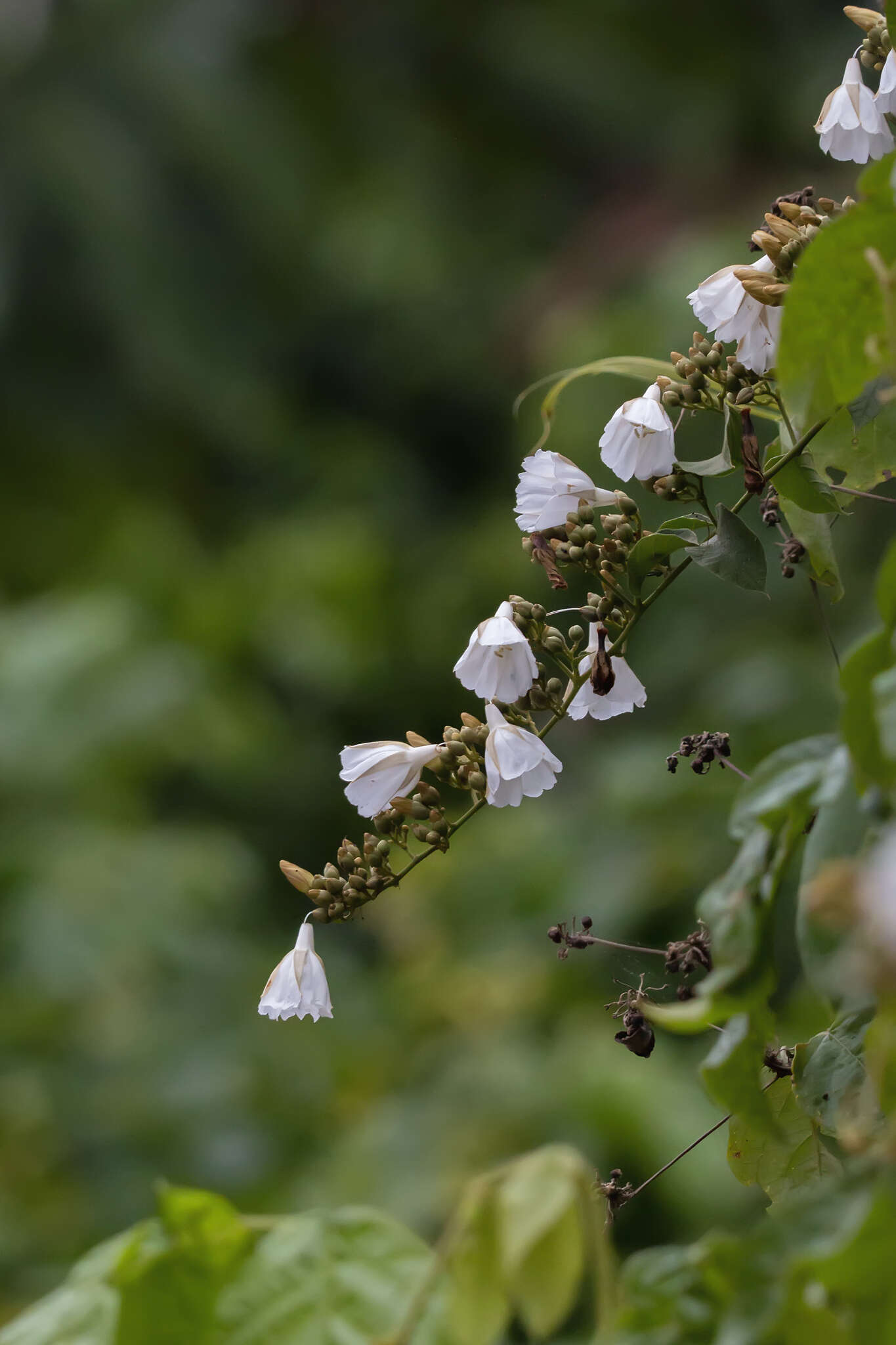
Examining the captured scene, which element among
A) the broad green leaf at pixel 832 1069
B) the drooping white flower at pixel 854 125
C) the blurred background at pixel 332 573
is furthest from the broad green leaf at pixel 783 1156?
the blurred background at pixel 332 573

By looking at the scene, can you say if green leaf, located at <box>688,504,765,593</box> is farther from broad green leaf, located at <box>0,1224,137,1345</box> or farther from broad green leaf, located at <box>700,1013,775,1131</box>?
broad green leaf, located at <box>0,1224,137,1345</box>

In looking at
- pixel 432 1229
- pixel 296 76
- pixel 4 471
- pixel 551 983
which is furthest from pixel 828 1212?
pixel 296 76

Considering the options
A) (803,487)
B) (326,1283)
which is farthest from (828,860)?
(326,1283)

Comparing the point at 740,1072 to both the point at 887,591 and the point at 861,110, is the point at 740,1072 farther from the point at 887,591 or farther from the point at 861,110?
the point at 861,110

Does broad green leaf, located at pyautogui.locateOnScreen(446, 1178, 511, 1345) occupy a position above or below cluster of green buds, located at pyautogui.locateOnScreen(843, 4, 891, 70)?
below

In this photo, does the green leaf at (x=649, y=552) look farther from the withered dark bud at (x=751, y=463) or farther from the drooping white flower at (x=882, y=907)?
the drooping white flower at (x=882, y=907)

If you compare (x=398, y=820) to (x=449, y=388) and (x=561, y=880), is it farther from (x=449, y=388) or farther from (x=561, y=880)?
(x=449, y=388)

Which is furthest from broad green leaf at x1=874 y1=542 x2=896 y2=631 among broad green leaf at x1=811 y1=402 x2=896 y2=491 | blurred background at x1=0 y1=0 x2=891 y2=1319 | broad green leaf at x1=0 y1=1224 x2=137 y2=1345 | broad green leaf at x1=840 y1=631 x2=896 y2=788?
blurred background at x1=0 y1=0 x2=891 y2=1319
